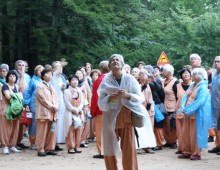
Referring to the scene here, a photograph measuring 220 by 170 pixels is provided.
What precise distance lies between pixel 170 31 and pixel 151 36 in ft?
7.35

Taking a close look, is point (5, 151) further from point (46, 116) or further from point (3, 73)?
point (3, 73)

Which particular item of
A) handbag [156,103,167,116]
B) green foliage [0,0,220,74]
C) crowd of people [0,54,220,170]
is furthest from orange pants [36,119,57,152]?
green foliage [0,0,220,74]

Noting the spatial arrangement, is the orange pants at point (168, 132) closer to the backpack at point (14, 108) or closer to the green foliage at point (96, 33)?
the backpack at point (14, 108)

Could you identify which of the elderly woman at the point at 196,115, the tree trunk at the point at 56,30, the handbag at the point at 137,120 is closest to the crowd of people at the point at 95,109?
the elderly woman at the point at 196,115

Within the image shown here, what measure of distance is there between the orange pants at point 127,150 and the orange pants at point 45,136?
3.27 metres

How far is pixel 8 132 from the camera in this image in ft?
32.3

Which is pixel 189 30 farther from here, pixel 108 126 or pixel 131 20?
pixel 108 126

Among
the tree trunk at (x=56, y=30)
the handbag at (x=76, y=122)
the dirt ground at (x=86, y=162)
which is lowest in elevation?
the dirt ground at (x=86, y=162)

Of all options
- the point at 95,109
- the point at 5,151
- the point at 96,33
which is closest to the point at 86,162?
the point at 95,109

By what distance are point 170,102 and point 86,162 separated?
111 inches

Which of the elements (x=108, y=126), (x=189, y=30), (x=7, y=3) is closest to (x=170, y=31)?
(x=189, y=30)

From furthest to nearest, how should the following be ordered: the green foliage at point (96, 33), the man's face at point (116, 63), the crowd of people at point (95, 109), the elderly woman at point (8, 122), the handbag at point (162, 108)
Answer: the green foliage at point (96, 33) → the handbag at point (162, 108) → the elderly woman at point (8, 122) → the crowd of people at point (95, 109) → the man's face at point (116, 63)

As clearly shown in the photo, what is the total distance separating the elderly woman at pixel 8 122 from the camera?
31.9ft

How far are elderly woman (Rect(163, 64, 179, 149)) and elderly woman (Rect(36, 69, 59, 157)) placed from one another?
2721mm
